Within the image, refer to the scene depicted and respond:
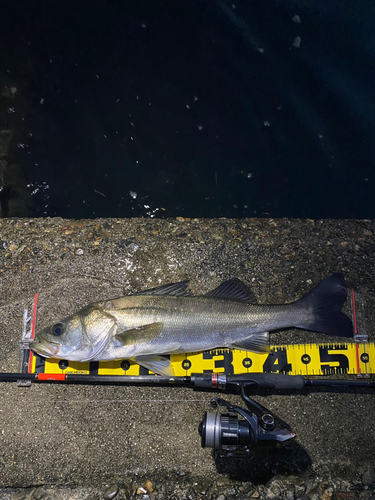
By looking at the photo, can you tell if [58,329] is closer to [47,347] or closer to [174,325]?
[47,347]

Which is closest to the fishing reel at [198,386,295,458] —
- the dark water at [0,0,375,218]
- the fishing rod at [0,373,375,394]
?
the fishing rod at [0,373,375,394]

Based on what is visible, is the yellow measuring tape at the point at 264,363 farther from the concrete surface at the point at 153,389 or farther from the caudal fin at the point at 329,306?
the caudal fin at the point at 329,306

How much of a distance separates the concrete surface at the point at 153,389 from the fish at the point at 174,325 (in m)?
0.35

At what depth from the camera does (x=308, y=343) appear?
352 centimetres

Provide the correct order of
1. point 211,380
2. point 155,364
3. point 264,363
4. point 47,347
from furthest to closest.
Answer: point 264,363 → point 155,364 → point 47,347 → point 211,380

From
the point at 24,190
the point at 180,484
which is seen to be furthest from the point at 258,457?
the point at 24,190

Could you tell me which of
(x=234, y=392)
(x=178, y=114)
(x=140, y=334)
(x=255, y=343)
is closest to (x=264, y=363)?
(x=255, y=343)

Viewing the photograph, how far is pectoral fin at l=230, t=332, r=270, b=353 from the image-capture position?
3.33 metres

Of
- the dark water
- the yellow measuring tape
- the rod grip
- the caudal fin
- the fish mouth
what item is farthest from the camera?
the dark water

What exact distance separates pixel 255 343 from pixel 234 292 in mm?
600

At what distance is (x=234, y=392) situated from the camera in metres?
3.38

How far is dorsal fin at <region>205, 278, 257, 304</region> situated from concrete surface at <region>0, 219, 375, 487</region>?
198 millimetres

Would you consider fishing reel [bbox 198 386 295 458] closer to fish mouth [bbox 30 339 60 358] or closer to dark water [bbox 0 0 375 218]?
fish mouth [bbox 30 339 60 358]

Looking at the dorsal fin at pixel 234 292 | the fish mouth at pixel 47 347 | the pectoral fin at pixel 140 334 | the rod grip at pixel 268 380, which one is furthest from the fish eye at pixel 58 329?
the rod grip at pixel 268 380
